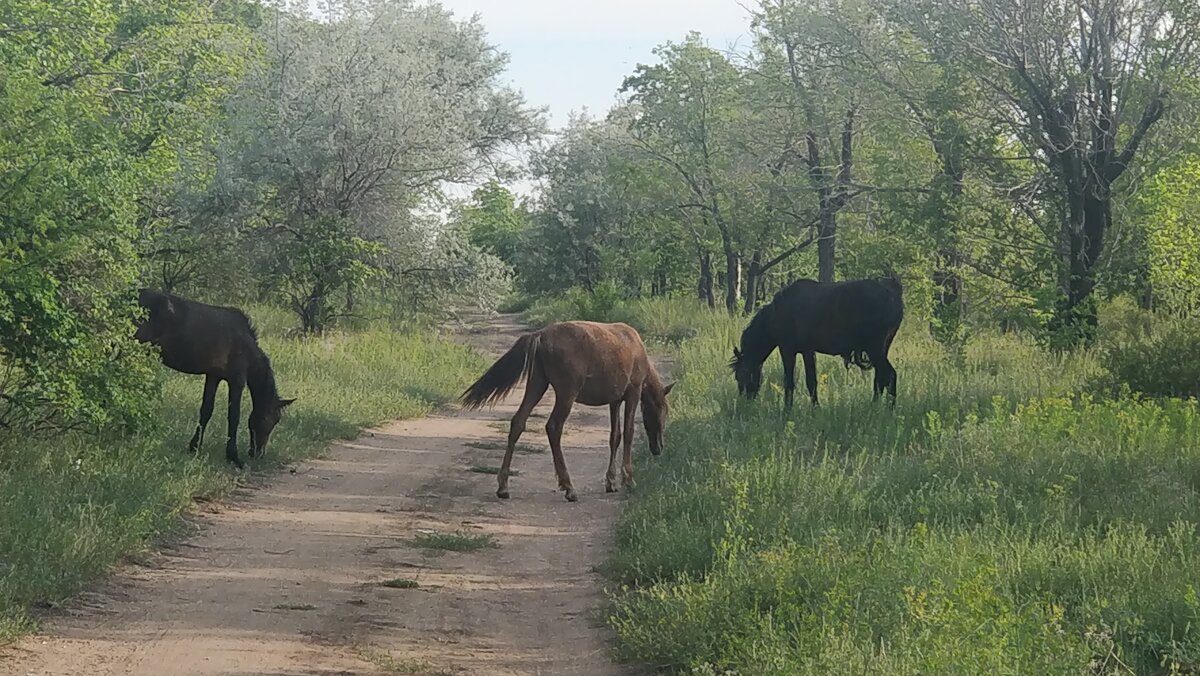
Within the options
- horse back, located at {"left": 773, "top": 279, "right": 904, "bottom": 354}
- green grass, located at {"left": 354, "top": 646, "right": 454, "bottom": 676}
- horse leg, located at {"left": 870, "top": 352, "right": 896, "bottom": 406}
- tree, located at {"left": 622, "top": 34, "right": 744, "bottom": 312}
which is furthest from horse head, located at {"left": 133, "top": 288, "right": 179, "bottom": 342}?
tree, located at {"left": 622, "top": 34, "right": 744, "bottom": 312}

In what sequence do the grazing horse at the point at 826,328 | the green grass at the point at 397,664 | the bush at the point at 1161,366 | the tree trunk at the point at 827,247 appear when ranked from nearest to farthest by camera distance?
1. the green grass at the point at 397,664
2. the bush at the point at 1161,366
3. the grazing horse at the point at 826,328
4. the tree trunk at the point at 827,247

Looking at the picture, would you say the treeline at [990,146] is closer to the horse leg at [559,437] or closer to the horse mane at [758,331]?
the horse mane at [758,331]

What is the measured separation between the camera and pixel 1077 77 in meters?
17.1

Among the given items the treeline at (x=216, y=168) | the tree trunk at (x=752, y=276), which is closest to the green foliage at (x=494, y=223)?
the treeline at (x=216, y=168)

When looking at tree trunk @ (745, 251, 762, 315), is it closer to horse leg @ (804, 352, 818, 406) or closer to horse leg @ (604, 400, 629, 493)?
horse leg @ (804, 352, 818, 406)

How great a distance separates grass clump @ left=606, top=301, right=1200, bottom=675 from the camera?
5215 millimetres

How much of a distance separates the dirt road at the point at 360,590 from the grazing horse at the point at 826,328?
4331mm

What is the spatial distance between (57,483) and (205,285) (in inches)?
654

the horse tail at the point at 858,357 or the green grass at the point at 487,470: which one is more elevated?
the horse tail at the point at 858,357

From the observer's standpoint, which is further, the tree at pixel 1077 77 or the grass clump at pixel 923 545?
the tree at pixel 1077 77

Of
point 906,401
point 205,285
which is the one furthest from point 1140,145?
point 205,285

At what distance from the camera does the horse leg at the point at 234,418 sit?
11898 millimetres

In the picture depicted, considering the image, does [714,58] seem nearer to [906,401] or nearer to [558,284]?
[558,284]

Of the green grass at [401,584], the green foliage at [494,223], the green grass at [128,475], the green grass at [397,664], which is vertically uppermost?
the green foliage at [494,223]
